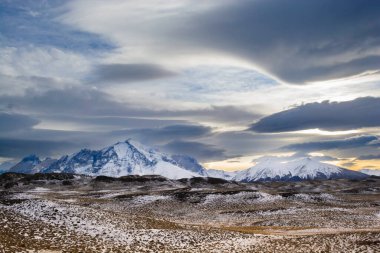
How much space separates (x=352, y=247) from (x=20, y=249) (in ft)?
80.8

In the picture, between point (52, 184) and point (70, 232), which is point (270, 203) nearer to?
point (70, 232)

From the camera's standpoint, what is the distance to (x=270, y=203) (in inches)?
3260

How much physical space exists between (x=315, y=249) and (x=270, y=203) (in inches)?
2041

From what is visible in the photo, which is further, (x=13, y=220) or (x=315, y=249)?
(x=13, y=220)

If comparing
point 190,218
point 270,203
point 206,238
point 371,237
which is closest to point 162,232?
point 206,238

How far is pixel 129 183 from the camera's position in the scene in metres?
188

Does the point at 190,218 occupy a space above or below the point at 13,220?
below

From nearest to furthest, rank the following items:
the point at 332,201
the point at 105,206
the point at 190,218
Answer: the point at 190,218 → the point at 105,206 → the point at 332,201

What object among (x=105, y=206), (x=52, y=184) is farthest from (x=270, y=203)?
(x=52, y=184)

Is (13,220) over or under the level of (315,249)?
over

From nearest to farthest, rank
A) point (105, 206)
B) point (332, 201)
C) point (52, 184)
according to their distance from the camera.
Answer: point (105, 206)
point (332, 201)
point (52, 184)

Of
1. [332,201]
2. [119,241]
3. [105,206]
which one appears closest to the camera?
[119,241]

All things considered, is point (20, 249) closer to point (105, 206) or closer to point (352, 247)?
point (352, 247)

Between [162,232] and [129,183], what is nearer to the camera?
[162,232]
